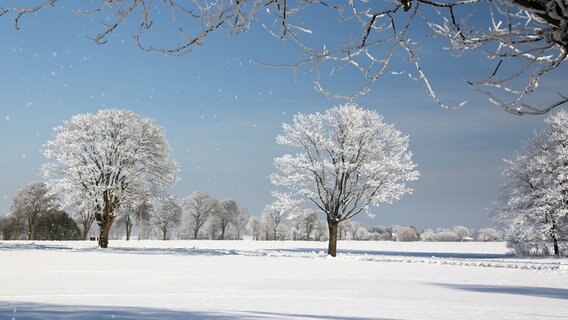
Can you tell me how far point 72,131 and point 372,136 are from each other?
20043 mm

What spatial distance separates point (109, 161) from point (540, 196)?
29205 mm

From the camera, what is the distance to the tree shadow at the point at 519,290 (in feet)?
40.3

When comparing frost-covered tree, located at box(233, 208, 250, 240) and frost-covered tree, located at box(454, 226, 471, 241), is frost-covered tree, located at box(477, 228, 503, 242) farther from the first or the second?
frost-covered tree, located at box(233, 208, 250, 240)

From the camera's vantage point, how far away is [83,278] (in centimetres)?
1422

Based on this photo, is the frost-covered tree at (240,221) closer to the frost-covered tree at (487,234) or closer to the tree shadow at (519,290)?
the frost-covered tree at (487,234)

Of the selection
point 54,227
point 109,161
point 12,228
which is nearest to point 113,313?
point 109,161

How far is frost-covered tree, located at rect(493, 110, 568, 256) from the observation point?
103 feet

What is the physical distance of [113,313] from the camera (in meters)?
7.43

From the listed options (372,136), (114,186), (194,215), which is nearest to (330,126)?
(372,136)

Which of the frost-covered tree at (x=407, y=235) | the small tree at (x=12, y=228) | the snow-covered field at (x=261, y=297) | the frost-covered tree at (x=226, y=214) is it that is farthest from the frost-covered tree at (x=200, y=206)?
the snow-covered field at (x=261, y=297)

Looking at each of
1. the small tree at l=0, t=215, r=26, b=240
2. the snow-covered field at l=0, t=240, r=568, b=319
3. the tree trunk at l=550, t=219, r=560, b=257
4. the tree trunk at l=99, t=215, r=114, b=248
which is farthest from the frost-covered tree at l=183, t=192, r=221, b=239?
the snow-covered field at l=0, t=240, r=568, b=319

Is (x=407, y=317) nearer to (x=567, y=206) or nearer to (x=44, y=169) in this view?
(x=567, y=206)

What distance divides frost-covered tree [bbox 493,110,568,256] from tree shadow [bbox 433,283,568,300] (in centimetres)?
1881

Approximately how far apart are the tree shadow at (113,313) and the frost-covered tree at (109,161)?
83.7 ft
